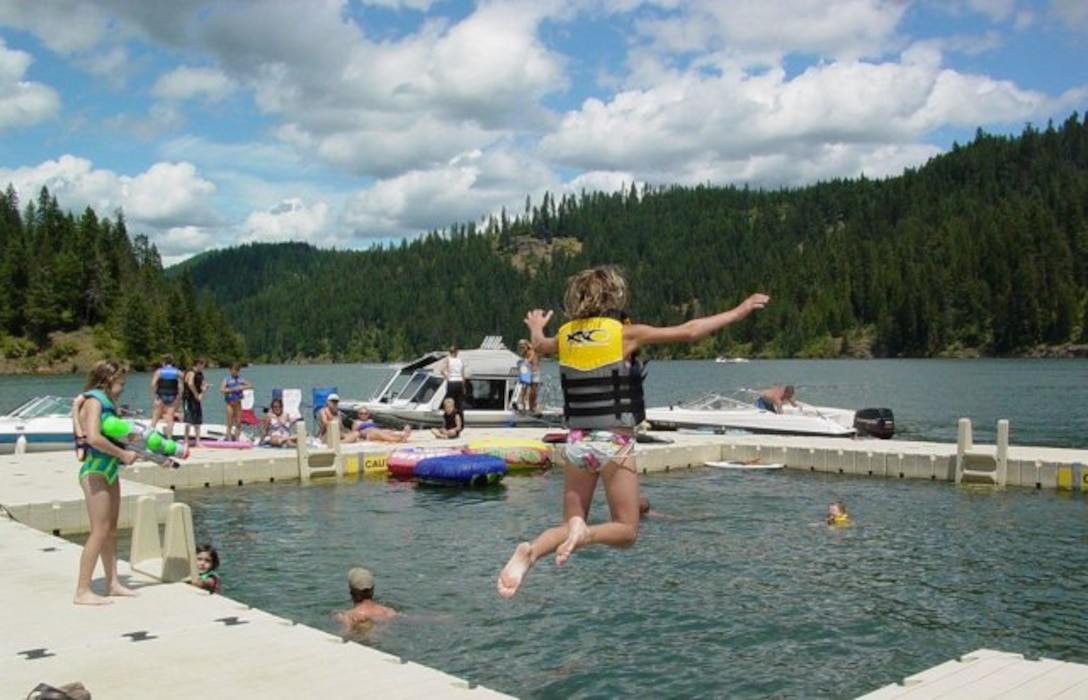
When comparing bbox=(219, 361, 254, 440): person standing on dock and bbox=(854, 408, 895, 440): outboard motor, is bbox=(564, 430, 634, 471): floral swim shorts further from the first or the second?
bbox=(854, 408, 895, 440): outboard motor

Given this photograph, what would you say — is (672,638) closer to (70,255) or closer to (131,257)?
(70,255)

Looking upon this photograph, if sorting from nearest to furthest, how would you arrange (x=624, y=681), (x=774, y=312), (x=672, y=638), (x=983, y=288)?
(x=624, y=681) → (x=672, y=638) → (x=983, y=288) → (x=774, y=312)

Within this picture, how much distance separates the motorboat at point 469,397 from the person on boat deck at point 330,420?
401 centimetres

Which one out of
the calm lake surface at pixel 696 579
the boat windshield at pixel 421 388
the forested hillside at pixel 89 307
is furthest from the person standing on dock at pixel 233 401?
the forested hillside at pixel 89 307

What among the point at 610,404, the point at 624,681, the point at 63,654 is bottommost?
the point at 624,681

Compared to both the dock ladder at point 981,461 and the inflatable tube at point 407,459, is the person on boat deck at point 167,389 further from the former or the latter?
the dock ladder at point 981,461

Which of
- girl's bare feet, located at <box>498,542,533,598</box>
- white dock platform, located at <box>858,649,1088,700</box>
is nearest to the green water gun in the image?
girl's bare feet, located at <box>498,542,533,598</box>

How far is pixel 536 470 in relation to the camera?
2606 centimetres

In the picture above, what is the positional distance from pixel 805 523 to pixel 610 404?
1374cm

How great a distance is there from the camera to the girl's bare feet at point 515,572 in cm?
592

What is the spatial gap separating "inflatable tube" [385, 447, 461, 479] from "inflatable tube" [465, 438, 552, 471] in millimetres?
1085

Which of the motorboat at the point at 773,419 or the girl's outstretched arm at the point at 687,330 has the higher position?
the girl's outstretched arm at the point at 687,330

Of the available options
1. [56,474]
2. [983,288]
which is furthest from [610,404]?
[983,288]

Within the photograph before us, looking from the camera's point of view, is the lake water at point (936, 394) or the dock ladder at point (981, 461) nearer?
the dock ladder at point (981, 461)
